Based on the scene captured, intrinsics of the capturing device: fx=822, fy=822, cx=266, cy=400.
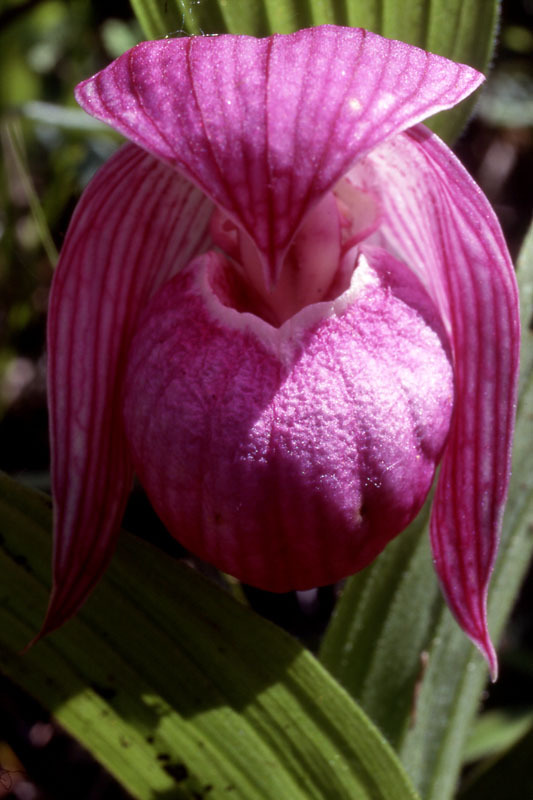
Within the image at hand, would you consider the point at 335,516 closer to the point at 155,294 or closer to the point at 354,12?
the point at 155,294

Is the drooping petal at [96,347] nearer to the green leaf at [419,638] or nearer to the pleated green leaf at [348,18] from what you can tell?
the pleated green leaf at [348,18]

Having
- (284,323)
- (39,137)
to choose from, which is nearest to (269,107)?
(284,323)

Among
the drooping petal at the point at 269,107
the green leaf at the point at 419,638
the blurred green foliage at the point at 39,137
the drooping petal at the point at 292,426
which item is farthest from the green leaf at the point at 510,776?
the blurred green foliage at the point at 39,137

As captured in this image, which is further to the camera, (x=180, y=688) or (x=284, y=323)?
(x=180, y=688)

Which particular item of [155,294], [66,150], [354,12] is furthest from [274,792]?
[66,150]

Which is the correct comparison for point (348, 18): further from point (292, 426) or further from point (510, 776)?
point (510, 776)

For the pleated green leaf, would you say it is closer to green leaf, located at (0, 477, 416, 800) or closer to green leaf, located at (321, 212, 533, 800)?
green leaf, located at (321, 212, 533, 800)
